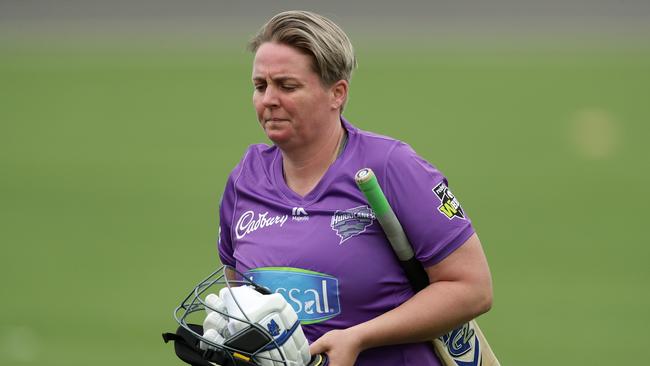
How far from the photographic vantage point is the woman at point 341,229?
3.61m

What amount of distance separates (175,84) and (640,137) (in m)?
9.59

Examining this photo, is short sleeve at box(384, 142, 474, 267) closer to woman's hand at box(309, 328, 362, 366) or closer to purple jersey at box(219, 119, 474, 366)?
purple jersey at box(219, 119, 474, 366)

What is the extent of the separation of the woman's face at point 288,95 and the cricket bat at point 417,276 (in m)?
0.25

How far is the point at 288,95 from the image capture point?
146 inches

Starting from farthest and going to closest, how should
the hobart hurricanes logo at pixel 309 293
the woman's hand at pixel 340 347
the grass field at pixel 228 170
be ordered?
the grass field at pixel 228 170
the hobart hurricanes logo at pixel 309 293
the woman's hand at pixel 340 347

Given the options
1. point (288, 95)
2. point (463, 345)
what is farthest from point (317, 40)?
point (463, 345)

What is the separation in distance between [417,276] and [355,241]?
22cm

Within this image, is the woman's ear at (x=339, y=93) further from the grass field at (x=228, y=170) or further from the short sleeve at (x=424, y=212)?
the grass field at (x=228, y=170)

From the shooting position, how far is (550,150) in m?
16.2

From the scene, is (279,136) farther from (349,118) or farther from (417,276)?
(349,118)

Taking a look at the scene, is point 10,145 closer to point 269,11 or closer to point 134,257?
point 134,257

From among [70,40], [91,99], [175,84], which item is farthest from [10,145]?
[70,40]

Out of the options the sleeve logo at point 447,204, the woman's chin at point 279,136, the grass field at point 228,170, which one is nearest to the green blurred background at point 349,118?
the grass field at point 228,170

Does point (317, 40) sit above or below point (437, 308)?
above
